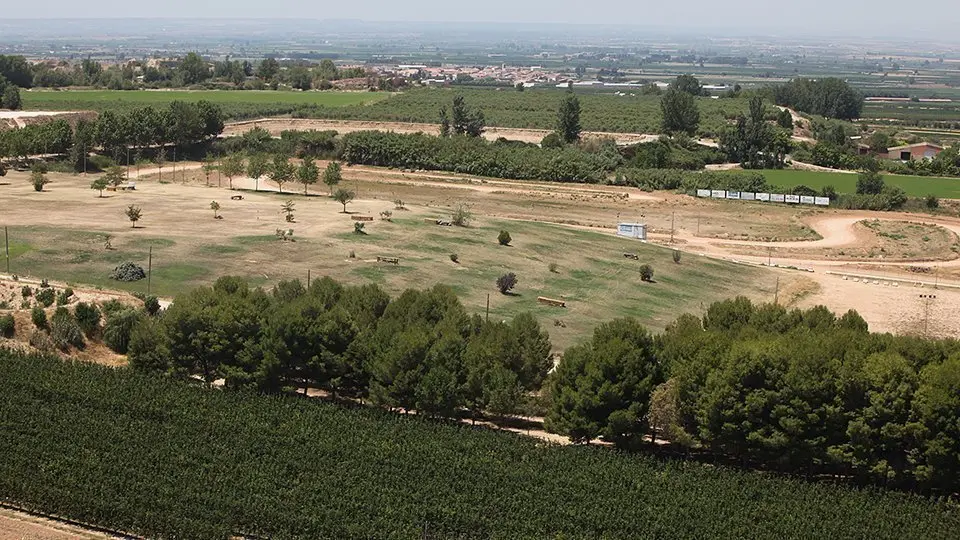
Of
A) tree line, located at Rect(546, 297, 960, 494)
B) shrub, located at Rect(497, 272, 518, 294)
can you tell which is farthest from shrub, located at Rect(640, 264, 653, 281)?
tree line, located at Rect(546, 297, 960, 494)

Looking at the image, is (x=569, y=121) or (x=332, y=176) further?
(x=569, y=121)

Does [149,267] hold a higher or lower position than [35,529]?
higher

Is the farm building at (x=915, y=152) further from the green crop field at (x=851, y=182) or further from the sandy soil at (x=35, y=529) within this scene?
the sandy soil at (x=35, y=529)

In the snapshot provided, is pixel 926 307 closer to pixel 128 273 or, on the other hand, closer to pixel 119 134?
pixel 128 273

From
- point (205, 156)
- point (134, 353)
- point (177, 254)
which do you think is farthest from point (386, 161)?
point (134, 353)

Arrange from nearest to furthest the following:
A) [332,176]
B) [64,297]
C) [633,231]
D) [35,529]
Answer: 1. [35,529]
2. [64,297]
3. [633,231]
4. [332,176]

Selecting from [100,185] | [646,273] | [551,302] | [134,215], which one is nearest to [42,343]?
[134,215]

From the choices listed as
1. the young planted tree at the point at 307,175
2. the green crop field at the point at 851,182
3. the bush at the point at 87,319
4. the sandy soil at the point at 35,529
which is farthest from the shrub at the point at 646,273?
the green crop field at the point at 851,182
